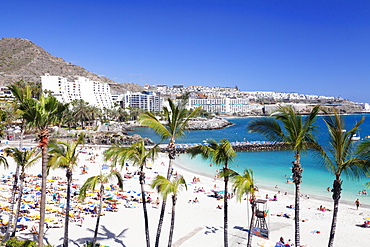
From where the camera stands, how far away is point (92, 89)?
117938 millimetres

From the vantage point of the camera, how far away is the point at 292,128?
7691 mm

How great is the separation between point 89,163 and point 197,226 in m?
23.4

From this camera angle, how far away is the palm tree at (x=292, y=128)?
762 cm

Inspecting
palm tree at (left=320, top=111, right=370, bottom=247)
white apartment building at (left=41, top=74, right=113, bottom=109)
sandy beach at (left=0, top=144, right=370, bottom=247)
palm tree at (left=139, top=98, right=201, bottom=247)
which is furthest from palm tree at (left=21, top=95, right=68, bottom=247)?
white apartment building at (left=41, top=74, right=113, bottom=109)

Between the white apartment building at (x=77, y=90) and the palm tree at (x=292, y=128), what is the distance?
9294 cm

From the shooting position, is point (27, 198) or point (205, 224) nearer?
point (205, 224)

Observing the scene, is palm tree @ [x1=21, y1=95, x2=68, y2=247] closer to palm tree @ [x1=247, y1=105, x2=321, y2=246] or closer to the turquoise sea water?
palm tree @ [x1=247, y1=105, x2=321, y2=246]

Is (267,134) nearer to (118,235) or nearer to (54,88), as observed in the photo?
(118,235)

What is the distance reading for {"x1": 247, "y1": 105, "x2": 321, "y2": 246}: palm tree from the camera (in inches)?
300

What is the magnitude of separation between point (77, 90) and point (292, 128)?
113862 millimetres

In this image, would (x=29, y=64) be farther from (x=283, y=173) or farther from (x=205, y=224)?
(x=205, y=224)

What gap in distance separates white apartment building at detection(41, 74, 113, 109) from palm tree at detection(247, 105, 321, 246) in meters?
92.9

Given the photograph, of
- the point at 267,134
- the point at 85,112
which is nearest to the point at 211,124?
the point at 85,112

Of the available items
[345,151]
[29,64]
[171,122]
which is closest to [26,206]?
[171,122]
